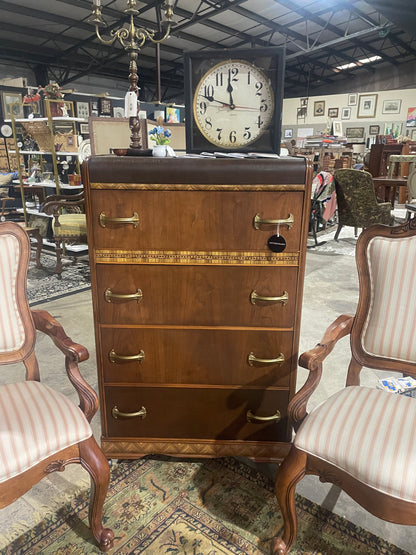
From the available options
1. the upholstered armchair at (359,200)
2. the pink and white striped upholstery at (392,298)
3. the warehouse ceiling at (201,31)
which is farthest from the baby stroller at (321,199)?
the pink and white striped upholstery at (392,298)

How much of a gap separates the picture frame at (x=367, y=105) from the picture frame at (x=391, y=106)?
1.11ft

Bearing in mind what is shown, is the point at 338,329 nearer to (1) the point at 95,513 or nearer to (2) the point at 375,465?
(2) the point at 375,465

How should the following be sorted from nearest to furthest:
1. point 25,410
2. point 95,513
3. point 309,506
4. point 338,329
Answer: point 25,410
point 95,513
point 338,329
point 309,506

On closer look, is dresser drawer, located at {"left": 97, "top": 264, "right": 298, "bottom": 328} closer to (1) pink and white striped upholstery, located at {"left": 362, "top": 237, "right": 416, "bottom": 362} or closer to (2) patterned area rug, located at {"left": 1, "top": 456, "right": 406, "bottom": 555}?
(1) pink and white striped upholstery, located at {"left": 362, "top": 237, "right": 416, "bottom": 362}

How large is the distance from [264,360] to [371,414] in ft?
1.71

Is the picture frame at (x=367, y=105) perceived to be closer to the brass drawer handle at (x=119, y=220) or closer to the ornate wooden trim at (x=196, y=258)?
the ornate wooden trim at (x=196, y=258)

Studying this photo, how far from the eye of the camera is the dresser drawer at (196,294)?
1.83 m

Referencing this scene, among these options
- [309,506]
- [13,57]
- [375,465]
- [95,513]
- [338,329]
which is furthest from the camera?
[13,57]

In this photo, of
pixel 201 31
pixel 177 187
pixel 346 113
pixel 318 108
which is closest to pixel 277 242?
pixel 177 187

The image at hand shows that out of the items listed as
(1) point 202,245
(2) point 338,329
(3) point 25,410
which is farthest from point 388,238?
(3) point 25,410

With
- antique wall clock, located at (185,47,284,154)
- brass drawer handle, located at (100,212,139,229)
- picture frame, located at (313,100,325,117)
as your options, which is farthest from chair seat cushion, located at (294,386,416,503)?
picture frame, located at (313,100,325,117)

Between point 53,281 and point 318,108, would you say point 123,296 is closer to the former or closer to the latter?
point 53,281

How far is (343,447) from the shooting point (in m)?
1.42

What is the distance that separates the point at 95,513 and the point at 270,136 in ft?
5.95
